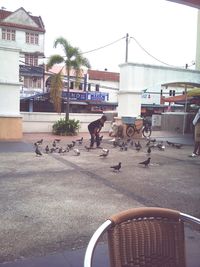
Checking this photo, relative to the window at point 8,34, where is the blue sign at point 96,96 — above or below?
below

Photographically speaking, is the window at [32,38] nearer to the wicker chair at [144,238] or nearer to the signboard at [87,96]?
the signboard at [87,96]

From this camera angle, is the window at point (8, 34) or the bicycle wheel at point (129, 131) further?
the window at point (8, 34)

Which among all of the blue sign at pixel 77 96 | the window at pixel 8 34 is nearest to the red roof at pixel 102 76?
the blue sign at pixel 77 96

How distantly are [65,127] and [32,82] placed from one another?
62.1 ft

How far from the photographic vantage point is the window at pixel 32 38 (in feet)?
124

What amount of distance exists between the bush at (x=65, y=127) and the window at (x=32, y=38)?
23.0m

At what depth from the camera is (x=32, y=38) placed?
3803 centimetres

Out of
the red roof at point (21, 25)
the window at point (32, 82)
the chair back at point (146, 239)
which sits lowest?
the chair back at point (146, 239)

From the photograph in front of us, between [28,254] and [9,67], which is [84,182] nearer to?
[28,254]

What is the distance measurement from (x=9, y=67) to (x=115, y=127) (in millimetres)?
6391

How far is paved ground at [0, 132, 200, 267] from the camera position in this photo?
3549 millimetres

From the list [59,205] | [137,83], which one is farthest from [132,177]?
[137,83]

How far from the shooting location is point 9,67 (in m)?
13.9

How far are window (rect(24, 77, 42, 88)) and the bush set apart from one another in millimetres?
18194
